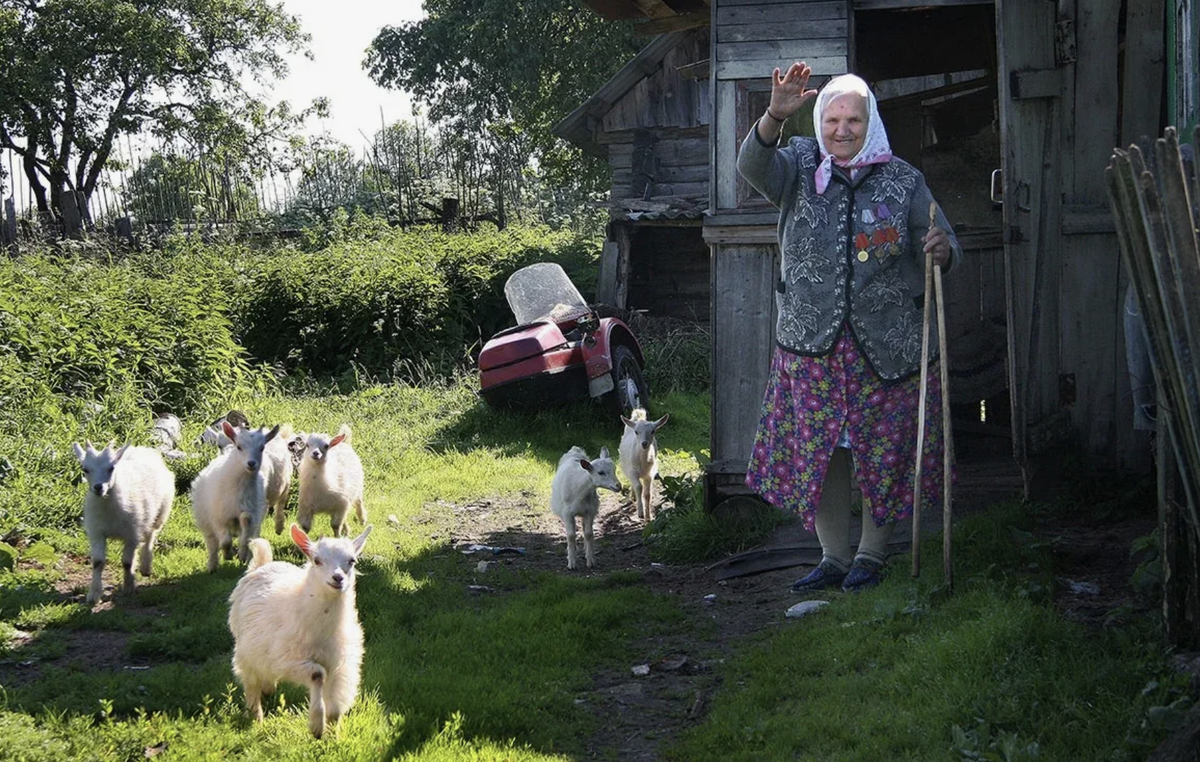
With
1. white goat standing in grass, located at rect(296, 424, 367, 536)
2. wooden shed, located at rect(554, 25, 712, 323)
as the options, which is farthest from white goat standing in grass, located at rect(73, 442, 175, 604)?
wooden shed, located at rect(554, 25, 712, 323)

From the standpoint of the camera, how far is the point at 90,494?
23.2 ft

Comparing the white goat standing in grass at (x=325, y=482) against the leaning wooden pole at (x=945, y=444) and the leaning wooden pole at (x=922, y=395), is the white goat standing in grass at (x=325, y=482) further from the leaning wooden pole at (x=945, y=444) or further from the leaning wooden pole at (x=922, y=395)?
the leaning wooden pole at (x=945, y=444)

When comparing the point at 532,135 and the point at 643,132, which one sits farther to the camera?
the point at 532,135

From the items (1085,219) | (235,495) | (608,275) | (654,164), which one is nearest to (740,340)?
(1085,219)

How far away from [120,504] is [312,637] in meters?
2.78

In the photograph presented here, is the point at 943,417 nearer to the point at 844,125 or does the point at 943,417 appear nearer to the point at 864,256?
the point at 864,256

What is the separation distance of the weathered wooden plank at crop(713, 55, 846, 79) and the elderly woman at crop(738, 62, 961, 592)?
184cm

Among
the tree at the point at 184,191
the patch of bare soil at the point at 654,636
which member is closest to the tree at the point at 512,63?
the tree at the point at 184,191

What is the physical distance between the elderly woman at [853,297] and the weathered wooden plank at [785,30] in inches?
77.7

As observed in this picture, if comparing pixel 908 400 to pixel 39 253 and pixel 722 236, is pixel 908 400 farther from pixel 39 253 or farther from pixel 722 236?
pixel 39 253

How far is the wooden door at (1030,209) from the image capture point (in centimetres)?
731

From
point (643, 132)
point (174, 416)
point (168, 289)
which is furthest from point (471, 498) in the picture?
point (643, 132)

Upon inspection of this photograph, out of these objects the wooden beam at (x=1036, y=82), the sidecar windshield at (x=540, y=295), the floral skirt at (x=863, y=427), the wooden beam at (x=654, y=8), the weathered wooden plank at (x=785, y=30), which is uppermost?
the wooden beam at (x=654, y=8)

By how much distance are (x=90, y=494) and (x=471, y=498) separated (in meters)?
3.91
